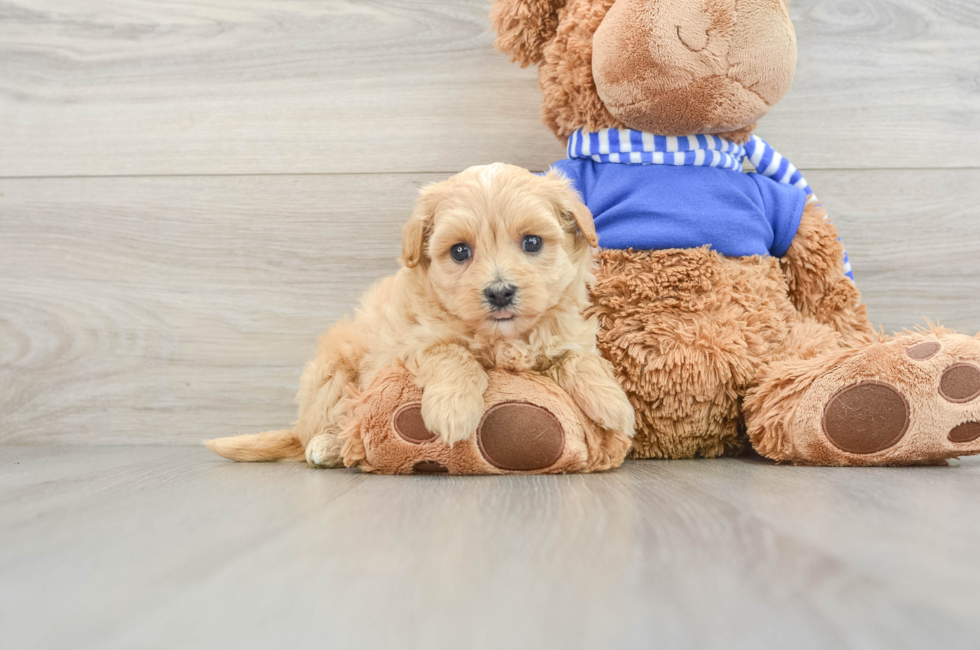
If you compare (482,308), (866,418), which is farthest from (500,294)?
(866,418)

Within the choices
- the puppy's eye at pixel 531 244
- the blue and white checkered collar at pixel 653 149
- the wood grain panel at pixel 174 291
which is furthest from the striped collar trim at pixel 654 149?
the wood grain panel at pixel 174 291

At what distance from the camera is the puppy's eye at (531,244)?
1098 millimetres

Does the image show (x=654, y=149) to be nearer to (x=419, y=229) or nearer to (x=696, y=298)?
(x=696, y=298)

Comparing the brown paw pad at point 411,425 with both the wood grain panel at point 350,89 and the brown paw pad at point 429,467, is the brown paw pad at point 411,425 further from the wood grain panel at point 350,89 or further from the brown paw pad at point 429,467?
the wood grain panel at point 350,89

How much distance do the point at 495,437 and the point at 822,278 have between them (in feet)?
2.47

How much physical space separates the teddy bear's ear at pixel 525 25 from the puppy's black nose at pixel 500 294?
23.2 inches

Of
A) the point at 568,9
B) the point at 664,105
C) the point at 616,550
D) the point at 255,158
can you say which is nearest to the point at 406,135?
the point at 255,158

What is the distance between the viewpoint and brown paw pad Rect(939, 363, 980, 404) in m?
1.00

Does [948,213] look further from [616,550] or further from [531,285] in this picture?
[616,550]

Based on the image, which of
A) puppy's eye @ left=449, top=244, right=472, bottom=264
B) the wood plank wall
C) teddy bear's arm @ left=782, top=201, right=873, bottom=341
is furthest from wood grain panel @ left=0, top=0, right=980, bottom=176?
puppy's eye @ left=449, top=244, right=472, bottom=264

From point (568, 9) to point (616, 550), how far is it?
42.0 inches

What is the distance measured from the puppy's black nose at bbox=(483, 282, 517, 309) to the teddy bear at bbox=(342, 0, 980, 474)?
135mm

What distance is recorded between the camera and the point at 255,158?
1.69 metres

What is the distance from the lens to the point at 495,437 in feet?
3.44
